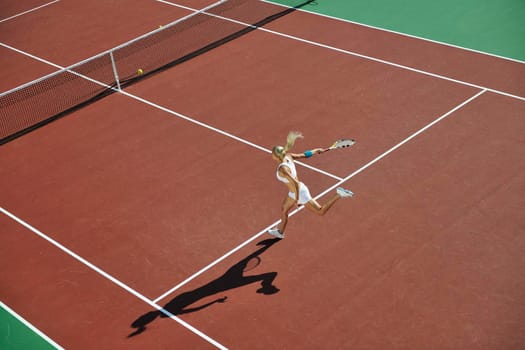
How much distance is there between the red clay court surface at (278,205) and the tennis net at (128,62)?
1.75 feet

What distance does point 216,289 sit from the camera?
12.2 meters

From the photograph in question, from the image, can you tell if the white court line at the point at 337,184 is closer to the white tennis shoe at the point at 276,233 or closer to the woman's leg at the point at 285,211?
the white tennis shoe at the point at 276,233

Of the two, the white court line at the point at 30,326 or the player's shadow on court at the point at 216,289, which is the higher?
the white court line at the point at 30,326

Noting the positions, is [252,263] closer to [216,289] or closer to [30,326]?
[216,289]

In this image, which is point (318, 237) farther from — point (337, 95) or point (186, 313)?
point (337, 95)

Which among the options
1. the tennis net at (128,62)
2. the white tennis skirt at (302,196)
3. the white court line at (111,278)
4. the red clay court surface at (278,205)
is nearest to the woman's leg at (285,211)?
the white tennis skirt at (302,196)

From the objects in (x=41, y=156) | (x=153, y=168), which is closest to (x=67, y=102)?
(x=41, y=156)

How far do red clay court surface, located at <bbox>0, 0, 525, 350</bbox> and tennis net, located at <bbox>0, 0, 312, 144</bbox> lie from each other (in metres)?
0.53

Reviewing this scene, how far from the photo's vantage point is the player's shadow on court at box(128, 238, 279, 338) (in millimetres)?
11781

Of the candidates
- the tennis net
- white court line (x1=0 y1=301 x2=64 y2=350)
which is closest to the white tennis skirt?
white court line (x1=0 y1=301 x2=64 y2=350)

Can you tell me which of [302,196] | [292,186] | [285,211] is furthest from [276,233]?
[292,186]

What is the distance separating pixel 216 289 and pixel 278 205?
2.41 metres

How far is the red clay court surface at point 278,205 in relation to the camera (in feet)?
37.7

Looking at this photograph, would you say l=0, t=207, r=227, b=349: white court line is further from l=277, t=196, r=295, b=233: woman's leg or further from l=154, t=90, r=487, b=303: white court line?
l=277, t=196, r=295, b=233: woman's leg
